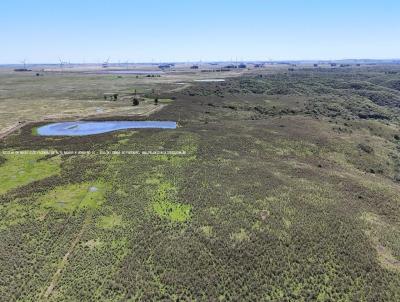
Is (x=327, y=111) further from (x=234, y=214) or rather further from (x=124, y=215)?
(x=124, y=215)

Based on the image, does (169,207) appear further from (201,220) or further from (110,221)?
(110,221)

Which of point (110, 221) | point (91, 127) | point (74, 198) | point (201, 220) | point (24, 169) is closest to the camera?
point (110, 221)

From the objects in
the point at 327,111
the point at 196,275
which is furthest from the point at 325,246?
the point at 327,111

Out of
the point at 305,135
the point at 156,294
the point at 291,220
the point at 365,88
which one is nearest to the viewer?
the point at 156,294

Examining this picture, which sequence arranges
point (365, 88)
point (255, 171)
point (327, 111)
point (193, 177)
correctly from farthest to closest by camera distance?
point (365, 88) → point (327, 111) → point (255, 171) → point (193, 177)

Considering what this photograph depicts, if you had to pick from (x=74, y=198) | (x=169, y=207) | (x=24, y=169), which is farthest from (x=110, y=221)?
(x=24, y=169)

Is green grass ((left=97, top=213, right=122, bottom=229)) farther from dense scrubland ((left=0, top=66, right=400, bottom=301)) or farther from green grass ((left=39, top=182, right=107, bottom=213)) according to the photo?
green grass ((left=39, top=182, right=107, bottom=213))

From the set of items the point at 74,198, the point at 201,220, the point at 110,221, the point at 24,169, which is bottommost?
the point at 201,220
